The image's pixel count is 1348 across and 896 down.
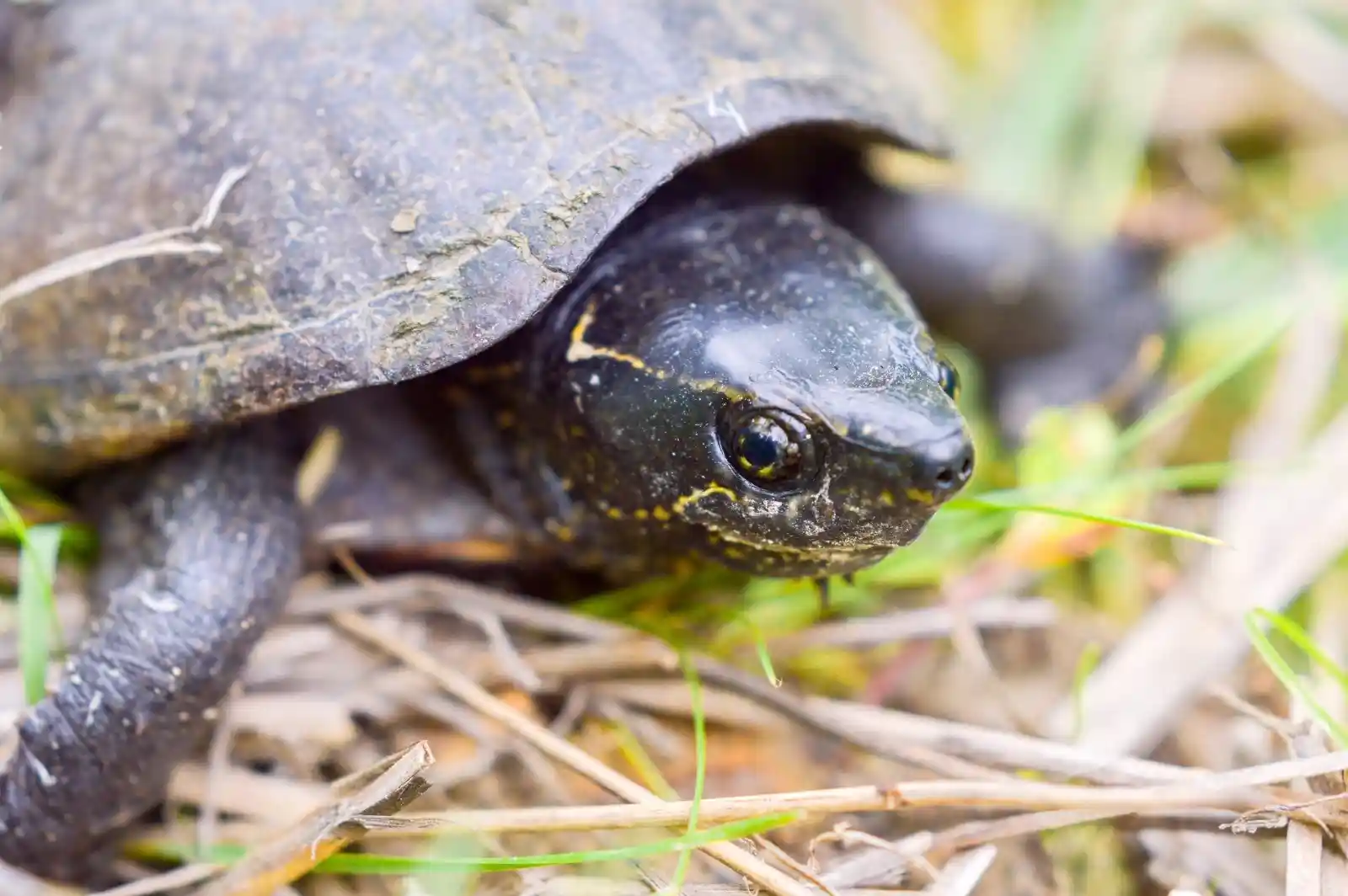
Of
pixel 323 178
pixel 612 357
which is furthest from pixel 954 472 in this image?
pixel 323 178

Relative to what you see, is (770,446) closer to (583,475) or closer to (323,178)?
(583,475)

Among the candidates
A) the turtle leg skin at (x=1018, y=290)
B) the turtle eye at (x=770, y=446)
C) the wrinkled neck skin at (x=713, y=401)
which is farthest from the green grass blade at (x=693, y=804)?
the turtle leg skin at (x=1018, y=290)

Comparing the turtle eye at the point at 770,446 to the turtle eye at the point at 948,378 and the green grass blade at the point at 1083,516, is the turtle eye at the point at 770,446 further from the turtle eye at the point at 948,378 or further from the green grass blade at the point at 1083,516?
the green grass blade at the point at 1083,516

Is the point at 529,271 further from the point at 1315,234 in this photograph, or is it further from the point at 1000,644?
the point at 1315,234

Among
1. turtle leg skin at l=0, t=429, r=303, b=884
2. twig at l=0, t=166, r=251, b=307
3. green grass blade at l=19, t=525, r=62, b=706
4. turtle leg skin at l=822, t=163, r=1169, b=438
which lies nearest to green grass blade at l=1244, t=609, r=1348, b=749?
turtle leg skin at l=822, t=163, r=1169, b=438

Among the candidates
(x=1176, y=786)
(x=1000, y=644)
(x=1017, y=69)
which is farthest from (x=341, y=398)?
(x=1017, y=69)

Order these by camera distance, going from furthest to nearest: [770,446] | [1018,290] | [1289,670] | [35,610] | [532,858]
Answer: [1018,290]
[35,610]
[1289,670]
[770,446]
[532,858]

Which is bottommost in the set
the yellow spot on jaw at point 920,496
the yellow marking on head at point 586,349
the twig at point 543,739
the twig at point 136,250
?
the twig at point 543,739

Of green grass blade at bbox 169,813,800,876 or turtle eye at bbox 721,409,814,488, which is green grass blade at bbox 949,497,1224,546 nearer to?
turtle eye at bbox 721,409,814,488
